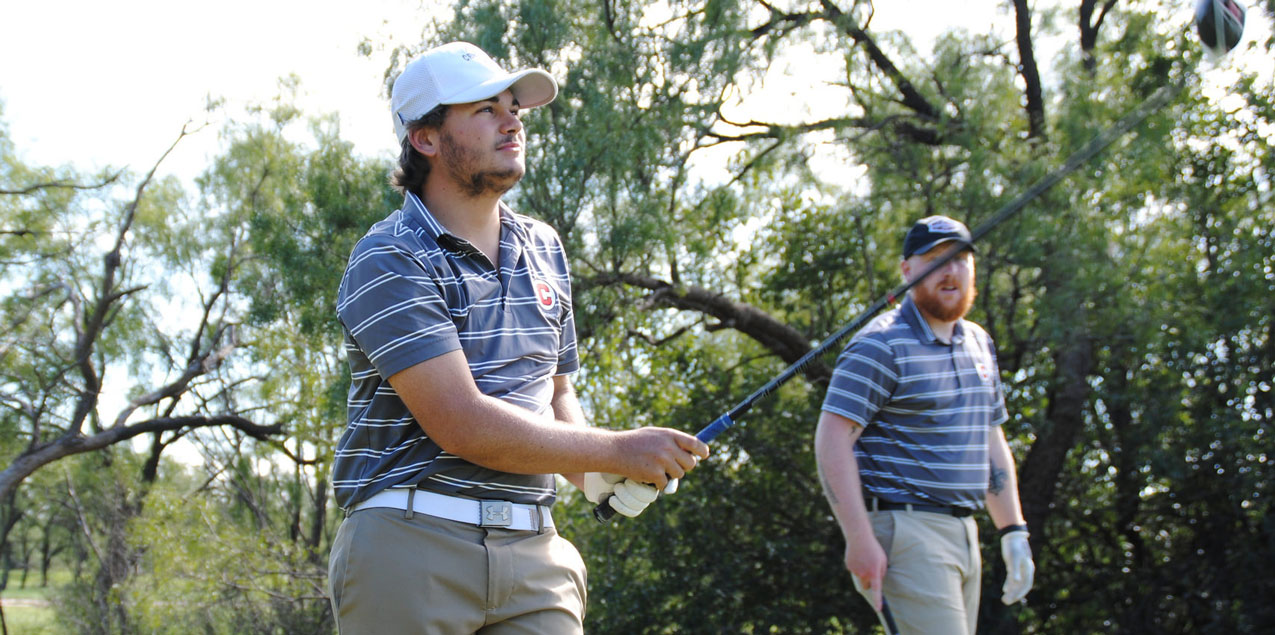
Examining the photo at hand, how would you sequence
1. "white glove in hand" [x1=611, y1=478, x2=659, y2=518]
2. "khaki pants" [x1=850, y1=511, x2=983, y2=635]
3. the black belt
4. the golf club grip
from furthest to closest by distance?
the black belt
"khaki pants" [x1=850, y1=511, x2=983, y2=635]
the golf club grip
"white glove in hand" [x1=611, y1=478, x2=659, y2=518]

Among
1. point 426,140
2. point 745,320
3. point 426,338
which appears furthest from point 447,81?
point 745,320

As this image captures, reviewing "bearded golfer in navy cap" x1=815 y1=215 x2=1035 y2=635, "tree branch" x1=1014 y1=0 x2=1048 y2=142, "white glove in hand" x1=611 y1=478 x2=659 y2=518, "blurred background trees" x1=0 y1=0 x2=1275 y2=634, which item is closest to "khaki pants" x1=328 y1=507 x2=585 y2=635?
"white glove in hand" x1=611 y1=478 x2=659 y2=518

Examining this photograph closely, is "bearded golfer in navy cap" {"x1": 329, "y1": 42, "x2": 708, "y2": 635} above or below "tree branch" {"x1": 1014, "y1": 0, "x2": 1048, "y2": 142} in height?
below

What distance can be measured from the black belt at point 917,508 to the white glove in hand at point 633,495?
5.53ft

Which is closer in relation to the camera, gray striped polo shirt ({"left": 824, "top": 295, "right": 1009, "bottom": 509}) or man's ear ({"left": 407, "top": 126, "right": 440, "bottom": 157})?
man's ear ({"left": 407, "top": 126, "right": 440, "bottom": 157})

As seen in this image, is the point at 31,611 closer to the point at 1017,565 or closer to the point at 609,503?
the point at 1017,565

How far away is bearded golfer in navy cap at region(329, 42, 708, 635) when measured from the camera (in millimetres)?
2182

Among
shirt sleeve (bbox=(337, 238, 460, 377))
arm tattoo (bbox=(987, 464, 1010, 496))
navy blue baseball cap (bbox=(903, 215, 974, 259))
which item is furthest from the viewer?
arm tattoo (bbox=(987, 464, 1010, 496))

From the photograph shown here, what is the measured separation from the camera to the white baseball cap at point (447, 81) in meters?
2.44

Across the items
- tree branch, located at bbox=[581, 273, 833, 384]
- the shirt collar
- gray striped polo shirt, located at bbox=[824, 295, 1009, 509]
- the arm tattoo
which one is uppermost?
tree branch, located at bbox=[581, 273, 833, 384]

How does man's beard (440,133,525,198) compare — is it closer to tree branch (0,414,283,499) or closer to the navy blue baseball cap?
the navy blue baseball cap

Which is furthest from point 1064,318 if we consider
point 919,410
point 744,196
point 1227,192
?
point 919,410

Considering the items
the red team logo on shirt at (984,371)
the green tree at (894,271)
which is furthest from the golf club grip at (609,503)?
the green tree at (894,271)

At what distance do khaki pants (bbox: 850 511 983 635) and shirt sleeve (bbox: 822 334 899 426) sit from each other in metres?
0.38
